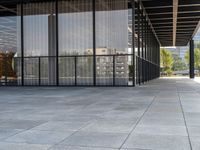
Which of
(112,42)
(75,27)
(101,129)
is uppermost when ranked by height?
(75,27)

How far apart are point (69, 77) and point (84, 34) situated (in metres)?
3.17

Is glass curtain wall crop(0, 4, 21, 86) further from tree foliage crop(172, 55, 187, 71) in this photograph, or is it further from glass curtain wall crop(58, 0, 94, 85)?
tree foliage crop(172, 55, 187, 71)

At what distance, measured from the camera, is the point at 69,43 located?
22344mm

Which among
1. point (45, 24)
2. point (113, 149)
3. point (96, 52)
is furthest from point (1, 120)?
point (45, 24)

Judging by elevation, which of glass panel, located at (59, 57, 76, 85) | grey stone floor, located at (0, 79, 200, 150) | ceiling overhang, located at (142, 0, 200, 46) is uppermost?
ceiling overhang, located at (142, 0, 200, 46)

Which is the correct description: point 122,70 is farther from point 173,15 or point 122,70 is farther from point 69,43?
point 173,15

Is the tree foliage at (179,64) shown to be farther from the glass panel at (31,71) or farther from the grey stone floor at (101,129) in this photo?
the grey stone floor at (101,129)

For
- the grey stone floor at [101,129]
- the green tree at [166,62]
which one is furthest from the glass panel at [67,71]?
the green tree at [166,62]

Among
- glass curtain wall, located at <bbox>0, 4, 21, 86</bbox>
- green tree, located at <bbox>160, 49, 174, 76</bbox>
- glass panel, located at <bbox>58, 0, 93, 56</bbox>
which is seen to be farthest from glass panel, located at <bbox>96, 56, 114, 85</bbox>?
green tree, located at <bbox>160, 49, 174, 76</bbox>

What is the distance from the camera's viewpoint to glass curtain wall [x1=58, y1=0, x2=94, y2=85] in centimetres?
2194

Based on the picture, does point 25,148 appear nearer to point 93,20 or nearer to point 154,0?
point 93,20

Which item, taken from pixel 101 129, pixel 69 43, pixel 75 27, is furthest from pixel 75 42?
pixel 101 129

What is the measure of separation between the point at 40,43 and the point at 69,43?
2173mm

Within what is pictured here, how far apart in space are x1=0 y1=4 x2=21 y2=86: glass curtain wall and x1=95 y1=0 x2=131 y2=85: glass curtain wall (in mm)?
5979
